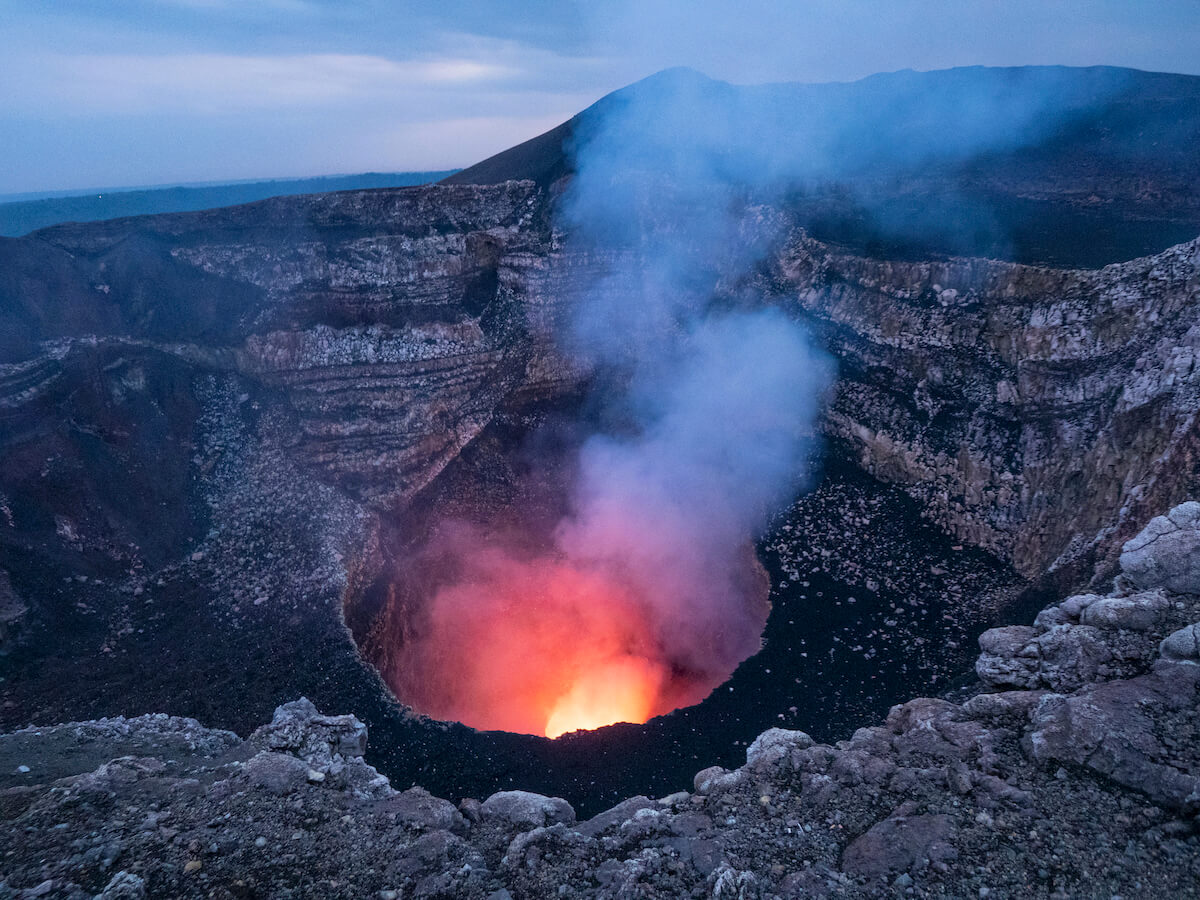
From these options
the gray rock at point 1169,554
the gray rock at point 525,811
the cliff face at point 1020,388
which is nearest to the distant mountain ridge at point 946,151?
the cliff face at point 1020,388

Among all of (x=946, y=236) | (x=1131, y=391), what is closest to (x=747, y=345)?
(x=946, y=236)

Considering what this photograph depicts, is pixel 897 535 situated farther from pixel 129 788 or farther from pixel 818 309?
pixel 129 788

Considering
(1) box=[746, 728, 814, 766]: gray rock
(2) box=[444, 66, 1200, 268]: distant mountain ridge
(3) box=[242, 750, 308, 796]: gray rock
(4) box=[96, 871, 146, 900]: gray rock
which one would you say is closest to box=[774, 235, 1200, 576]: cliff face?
(2) box=[444, 66, 1200, 268]: distant mountain ridge

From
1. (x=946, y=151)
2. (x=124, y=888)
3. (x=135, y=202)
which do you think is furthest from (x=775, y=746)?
(x=135, y=202)

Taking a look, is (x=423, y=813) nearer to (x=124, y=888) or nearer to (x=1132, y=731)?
(x=124, y=888)

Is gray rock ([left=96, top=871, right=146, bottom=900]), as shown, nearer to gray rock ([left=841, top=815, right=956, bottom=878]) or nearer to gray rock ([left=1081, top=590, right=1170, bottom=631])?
gray rock ([left=841, top=815, right=956, bottom=878])

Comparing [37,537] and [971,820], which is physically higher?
[971,820]
